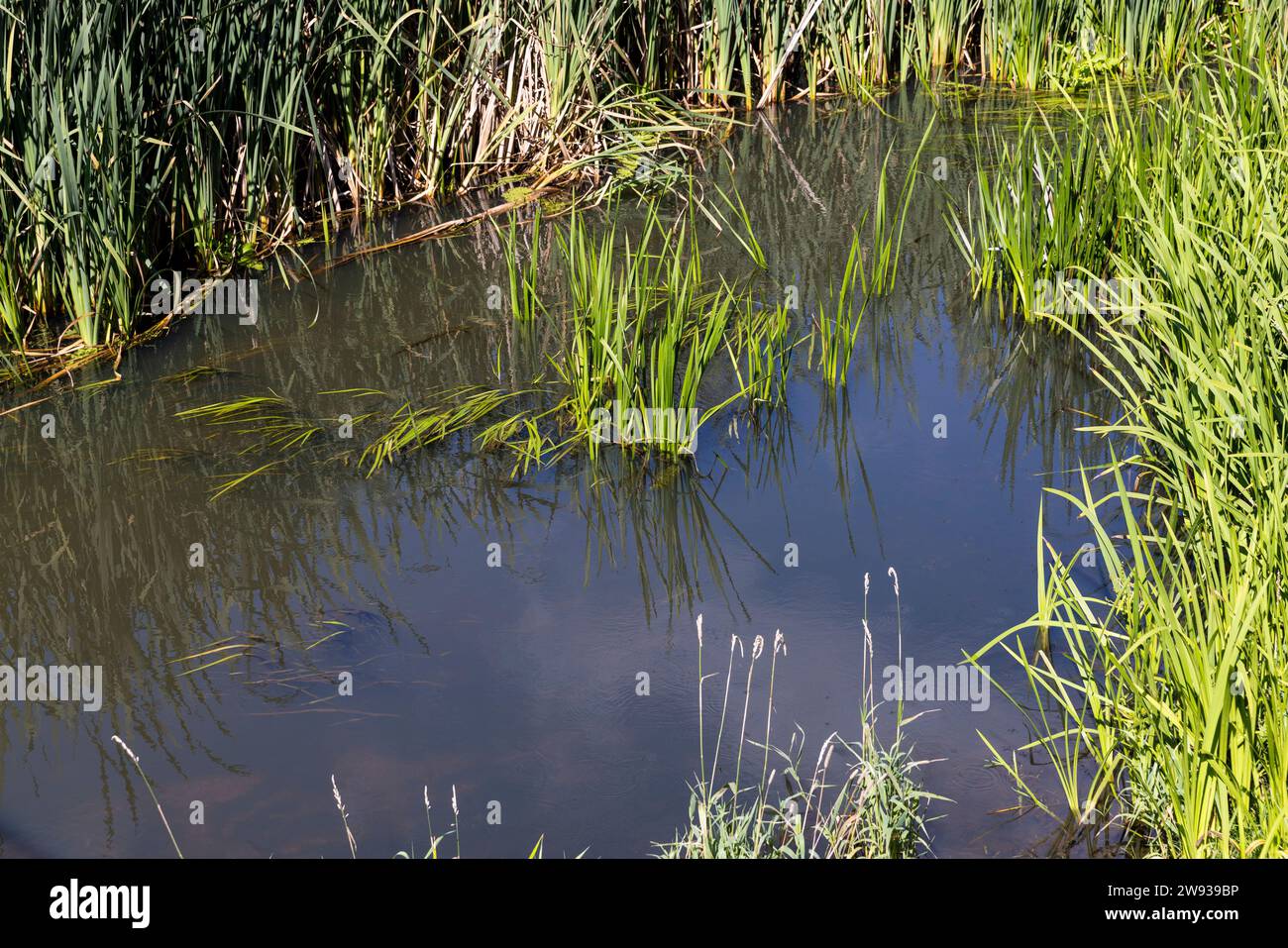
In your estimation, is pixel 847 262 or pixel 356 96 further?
pixel 356 96

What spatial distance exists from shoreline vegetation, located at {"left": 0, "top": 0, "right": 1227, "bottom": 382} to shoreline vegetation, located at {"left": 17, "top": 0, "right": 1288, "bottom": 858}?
20mm

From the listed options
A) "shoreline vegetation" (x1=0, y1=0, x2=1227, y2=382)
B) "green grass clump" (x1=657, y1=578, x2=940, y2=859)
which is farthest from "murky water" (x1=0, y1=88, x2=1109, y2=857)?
"shoreline vegetation" (x1=0, y1=0, x2=1227, y2=382)

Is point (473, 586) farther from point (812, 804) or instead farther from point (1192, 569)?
point (1192, 569)

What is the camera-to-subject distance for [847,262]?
18.5ft

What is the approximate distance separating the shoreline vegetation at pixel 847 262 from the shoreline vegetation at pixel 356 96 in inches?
0.8

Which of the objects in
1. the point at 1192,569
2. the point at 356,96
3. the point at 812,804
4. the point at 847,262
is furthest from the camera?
the point at 356,96

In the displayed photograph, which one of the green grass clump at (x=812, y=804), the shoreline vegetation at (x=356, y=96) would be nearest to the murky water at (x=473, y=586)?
the green grass clump at (x=812, y=804)

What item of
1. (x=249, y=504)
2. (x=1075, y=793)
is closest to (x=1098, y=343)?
(x=1075, y=793)

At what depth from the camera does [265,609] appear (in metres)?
3.40

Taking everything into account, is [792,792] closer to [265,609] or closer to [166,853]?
[166,853]

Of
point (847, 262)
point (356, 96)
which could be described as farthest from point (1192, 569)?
point (356, 96)

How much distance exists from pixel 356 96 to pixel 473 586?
3336 millimetres

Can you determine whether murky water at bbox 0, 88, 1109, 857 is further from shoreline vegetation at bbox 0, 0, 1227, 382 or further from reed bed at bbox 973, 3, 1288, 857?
shoreline vegetation at bbox 0, 0, 1227, 382

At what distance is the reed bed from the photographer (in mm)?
2162
